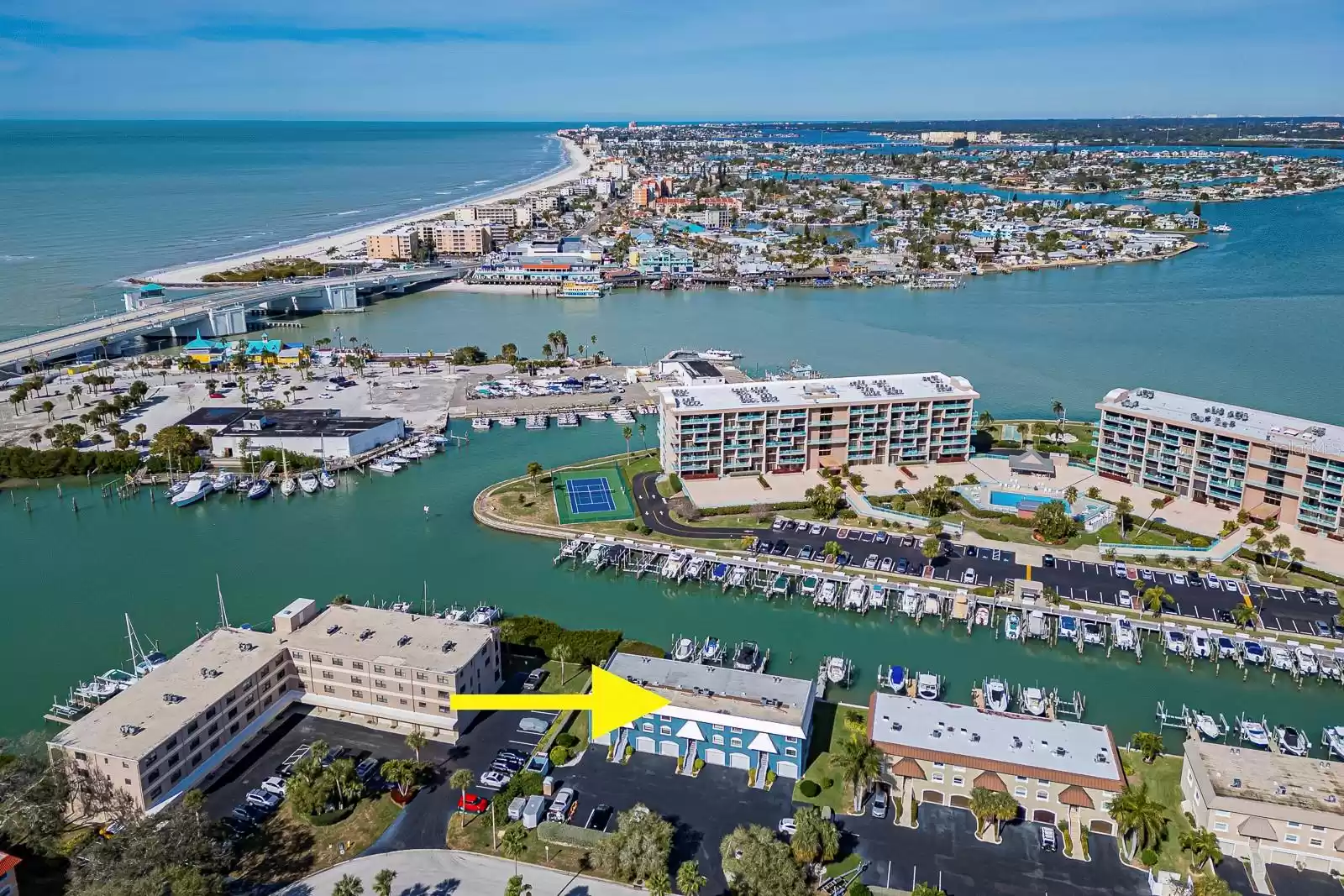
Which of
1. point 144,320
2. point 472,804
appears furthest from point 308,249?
point 472,804

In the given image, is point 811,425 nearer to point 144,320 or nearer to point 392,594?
point 392,594

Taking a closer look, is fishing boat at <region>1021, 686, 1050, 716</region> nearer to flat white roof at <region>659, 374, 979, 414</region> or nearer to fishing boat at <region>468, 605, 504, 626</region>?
fishing boat at <region>468, 605, 504, 626</region>

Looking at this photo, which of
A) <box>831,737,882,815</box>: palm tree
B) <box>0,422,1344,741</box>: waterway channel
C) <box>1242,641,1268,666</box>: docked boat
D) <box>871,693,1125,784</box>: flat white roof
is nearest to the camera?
<box>831,737,882,815</box>: palm tree

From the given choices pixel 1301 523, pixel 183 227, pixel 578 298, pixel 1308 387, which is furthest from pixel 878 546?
pixel 183 227

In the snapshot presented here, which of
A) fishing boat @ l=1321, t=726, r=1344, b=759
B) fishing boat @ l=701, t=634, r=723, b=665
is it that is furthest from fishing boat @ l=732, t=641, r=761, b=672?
fishing boat @ l=1321, t=726, r=1344, b=759

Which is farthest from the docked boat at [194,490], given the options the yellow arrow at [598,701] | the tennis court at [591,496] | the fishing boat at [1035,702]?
the fishing boat at [1035,702]

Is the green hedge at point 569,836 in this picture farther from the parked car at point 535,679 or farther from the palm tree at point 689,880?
the parked car at point 535,679
